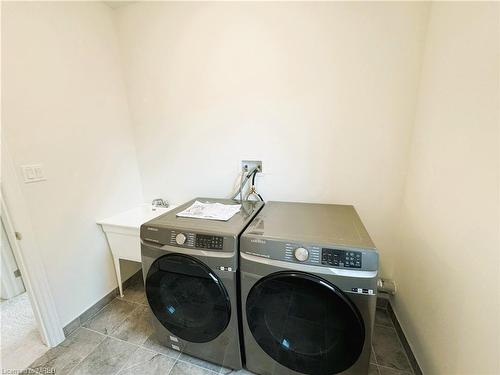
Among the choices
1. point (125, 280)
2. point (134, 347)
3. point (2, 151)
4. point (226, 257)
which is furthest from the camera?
point (125, 280)

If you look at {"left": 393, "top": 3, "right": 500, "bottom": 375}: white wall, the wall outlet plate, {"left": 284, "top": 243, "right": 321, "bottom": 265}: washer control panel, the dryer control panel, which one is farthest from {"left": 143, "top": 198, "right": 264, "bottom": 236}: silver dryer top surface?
{"left": 393, "top": 3, "right": 500, "bottom": 375}: white wall

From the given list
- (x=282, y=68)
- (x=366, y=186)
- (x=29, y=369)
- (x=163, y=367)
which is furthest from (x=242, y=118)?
(x=29, y=369)

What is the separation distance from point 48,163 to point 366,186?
2111 millimetres

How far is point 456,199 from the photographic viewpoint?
0.96m

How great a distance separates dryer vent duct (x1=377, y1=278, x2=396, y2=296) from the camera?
5.09 ft

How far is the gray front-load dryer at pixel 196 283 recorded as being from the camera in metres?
1.08

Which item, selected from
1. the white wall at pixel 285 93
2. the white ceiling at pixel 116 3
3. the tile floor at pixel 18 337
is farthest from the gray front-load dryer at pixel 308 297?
the white ceiling at pixel 116 3

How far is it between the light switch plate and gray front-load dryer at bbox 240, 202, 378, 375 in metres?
1.33

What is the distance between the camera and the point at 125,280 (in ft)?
6.50

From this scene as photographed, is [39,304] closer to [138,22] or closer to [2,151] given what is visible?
[2,151]

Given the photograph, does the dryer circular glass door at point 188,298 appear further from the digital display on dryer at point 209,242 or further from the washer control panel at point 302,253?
the washer control panel at point 302,253

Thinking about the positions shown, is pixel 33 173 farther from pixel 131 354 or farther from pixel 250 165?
pixel 250 165

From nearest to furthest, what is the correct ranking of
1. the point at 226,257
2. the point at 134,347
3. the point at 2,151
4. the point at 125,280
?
1. the point at 226,257
2. the point at 2,151
3. the point at 134,347
4. the point at 125,280

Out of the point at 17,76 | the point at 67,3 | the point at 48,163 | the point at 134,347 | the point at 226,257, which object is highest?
the point at 67,3
